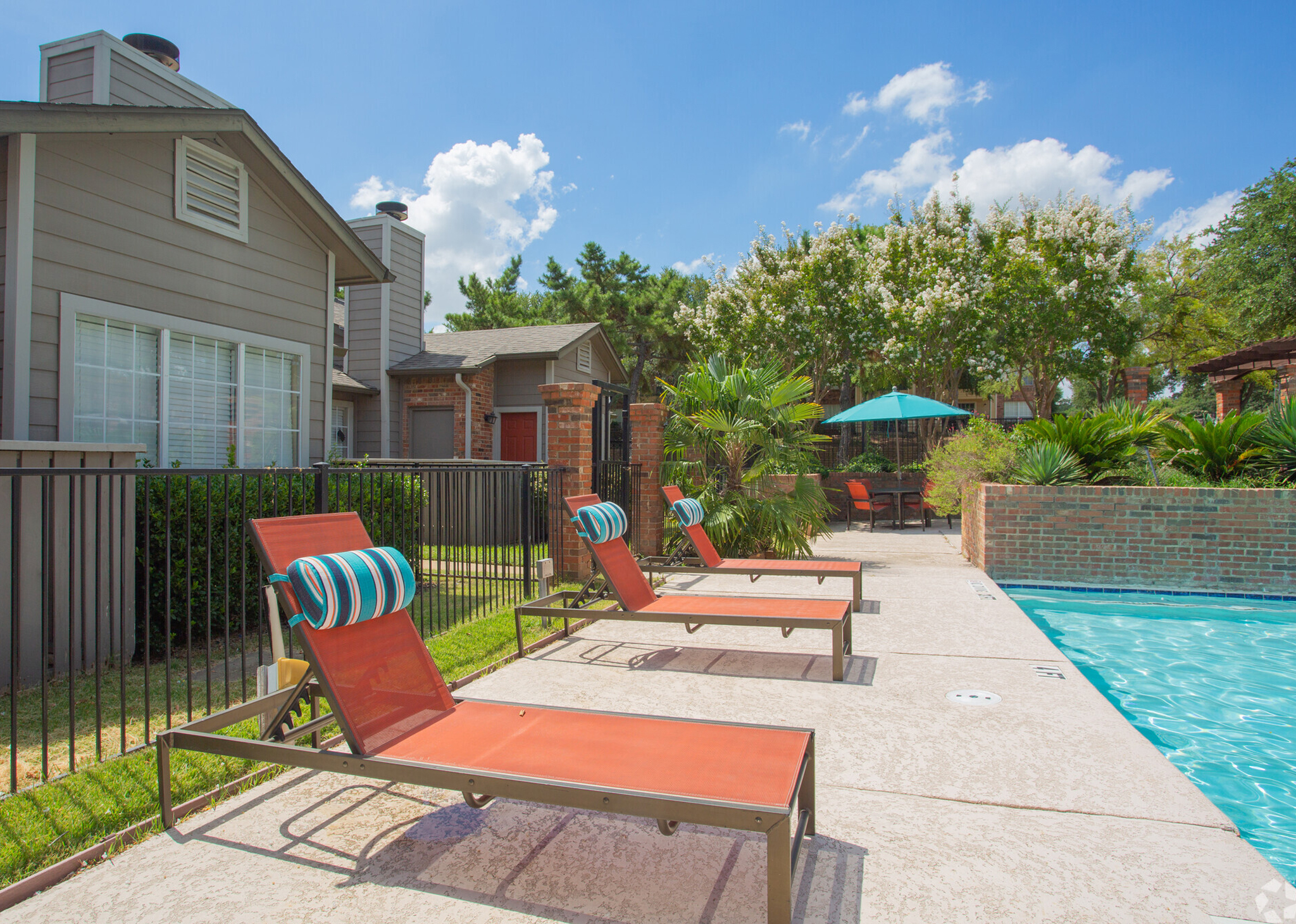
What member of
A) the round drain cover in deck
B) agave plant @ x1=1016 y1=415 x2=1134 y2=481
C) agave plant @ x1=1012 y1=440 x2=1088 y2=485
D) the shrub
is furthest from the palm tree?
the round drain cover in deck

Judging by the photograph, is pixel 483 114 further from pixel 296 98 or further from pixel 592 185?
pixel 592 185

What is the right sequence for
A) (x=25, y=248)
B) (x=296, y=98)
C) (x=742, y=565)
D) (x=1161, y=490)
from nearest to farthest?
(x=25, y=248) → (x=742, y=565) → (x=1161, y=490) → (x=296, y=98)

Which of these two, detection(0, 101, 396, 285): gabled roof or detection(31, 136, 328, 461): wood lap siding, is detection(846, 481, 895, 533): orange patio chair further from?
detection(31, 136, 328, 461): wood lap siding

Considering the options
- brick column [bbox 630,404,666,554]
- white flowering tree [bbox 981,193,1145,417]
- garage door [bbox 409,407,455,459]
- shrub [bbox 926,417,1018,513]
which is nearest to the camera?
brick column [bbox 630,404,666,554]

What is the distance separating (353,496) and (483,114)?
8662 mm

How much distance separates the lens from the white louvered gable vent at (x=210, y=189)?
23.9ft

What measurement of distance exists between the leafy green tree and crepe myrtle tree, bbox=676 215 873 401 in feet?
33.6

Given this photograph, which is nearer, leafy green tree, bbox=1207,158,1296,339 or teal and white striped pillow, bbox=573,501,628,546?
teal and white striped pillow, bbox=573,501,628,546

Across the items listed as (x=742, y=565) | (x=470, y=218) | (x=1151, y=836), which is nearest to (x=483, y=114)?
(x=742, y=565)

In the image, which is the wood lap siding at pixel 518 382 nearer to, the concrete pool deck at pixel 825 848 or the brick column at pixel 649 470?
the brick column at pixel 649 470

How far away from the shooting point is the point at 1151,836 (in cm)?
267

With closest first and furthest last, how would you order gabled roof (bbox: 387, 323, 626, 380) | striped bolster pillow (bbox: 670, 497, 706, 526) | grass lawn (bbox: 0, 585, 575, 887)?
grass lawn (bbox: 0, 585, 575, 887)
striped bolster pillow (bbox: 670, 497, 706, 526)
gabled roof (bbox: 387, 323, 626, 380)

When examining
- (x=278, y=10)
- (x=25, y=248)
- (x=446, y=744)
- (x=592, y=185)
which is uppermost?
(x=592, y=185)

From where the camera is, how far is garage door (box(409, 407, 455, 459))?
14836 mm
